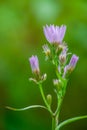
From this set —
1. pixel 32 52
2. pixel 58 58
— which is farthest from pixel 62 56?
pixel 32 52

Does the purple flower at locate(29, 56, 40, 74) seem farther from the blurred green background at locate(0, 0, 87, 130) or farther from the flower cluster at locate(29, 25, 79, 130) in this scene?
the blurred green background at locate(0, 0, 87, 130)

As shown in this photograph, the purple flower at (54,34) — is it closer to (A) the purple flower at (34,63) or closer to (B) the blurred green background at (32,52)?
(A) the purple flower at (34,63)

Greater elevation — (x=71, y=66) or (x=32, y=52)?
(x=32, y=52)

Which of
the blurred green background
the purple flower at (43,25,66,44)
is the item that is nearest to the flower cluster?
the purple flower at (43,25,66,44)

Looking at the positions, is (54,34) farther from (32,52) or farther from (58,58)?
(32,52)

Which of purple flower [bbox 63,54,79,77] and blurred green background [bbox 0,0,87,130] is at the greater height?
blurred green background [bbox 0,0,87,130]

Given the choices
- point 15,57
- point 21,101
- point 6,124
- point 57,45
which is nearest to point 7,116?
point 6,124

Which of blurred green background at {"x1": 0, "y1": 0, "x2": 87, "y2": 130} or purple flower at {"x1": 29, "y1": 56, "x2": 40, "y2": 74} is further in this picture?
blurred green background at {"x1": 0, "y1": 0, "x2": 87, "y2": 130}

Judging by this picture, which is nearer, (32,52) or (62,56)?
(62,56)

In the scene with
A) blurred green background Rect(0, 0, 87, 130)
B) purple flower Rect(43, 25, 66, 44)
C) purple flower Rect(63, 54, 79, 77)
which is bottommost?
purple flower Rect(63, 54, 79, 77)
